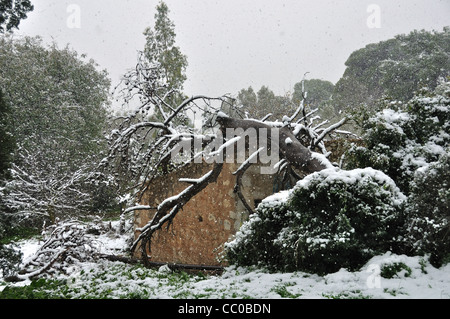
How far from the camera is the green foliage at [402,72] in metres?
22.3

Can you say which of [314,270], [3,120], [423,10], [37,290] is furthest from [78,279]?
[423,10]

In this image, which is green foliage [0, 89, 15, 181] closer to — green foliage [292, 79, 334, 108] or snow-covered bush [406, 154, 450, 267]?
snow-covered bush [406, 154, 450, 267]

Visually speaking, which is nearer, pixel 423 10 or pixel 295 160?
pixel 295 160

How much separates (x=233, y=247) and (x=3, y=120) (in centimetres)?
465

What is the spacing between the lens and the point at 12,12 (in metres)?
6.54

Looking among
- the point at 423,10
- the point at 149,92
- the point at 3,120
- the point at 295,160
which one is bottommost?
the point at 295,160

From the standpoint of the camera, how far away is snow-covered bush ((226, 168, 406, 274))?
3.60 meters

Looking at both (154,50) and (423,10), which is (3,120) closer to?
(154,50)
